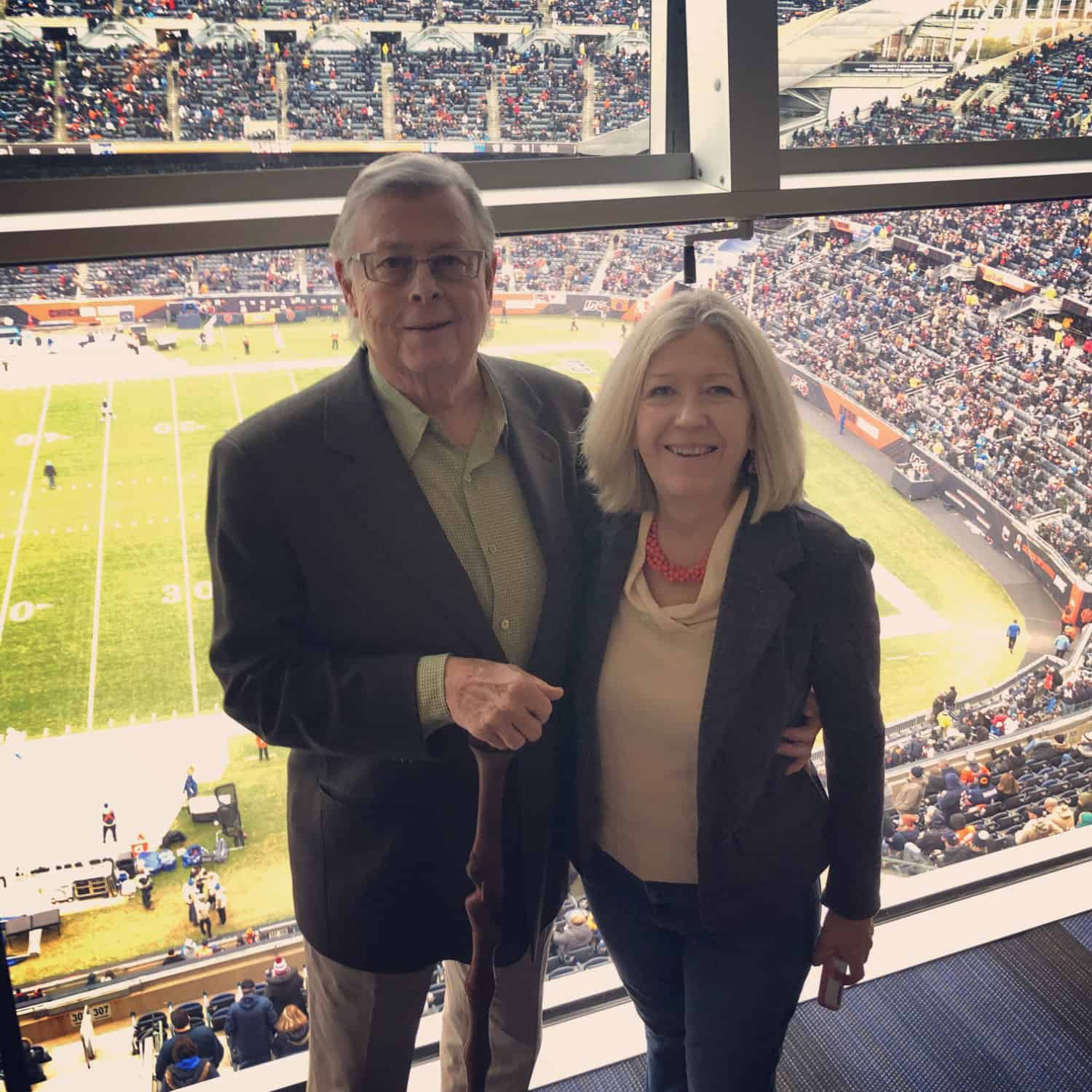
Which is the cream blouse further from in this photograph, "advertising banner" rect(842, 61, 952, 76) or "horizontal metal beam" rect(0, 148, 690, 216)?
"advertising banner" rect(842, 61, 952, 76)

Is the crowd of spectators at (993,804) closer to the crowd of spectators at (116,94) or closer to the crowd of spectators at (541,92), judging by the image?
the crowd of spectators at (541,92)

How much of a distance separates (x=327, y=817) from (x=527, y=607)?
459mm

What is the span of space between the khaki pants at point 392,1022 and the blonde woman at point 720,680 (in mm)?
297

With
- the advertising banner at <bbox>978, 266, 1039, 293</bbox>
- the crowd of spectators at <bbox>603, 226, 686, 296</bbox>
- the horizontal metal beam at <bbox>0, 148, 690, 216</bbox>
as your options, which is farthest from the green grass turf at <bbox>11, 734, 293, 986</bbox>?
the advertising banner at <bbox>978, 266, 1039, 293</bbox>

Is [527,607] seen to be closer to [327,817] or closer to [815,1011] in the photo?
[327,817]

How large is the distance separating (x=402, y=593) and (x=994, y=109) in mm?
1953

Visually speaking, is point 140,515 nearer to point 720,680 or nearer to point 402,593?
point 402,593

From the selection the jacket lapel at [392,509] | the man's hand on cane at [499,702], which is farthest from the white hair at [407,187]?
the man's hand on cane at [499,702]

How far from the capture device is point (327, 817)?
1498 mm

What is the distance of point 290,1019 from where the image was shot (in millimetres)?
2488

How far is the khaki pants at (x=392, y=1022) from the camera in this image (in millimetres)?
1612

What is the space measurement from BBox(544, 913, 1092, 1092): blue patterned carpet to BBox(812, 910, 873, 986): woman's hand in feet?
2.62

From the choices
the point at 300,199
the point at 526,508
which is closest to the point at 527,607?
the point at 526,508

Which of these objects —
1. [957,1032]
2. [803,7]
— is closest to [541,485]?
[803,7]
